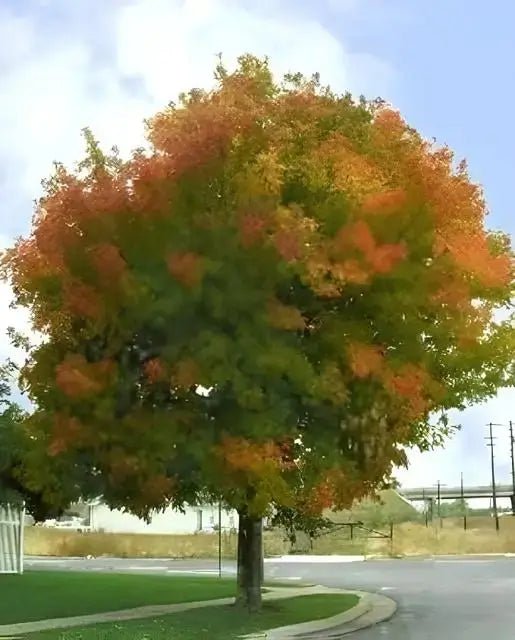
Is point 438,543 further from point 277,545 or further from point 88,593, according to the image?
point 88,593

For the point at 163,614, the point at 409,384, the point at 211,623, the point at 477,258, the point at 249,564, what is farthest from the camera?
the point at 249,564

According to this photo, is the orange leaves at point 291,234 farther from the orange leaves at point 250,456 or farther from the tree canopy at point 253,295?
the orange leaves at point 250,456

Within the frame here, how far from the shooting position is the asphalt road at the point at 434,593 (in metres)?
18.1

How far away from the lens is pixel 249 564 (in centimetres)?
2153

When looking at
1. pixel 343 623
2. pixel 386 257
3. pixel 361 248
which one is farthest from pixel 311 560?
pixel 361 248

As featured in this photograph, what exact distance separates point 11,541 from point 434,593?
16648 millimetres

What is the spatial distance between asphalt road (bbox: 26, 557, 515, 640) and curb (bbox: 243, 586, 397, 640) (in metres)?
Result: 0.32

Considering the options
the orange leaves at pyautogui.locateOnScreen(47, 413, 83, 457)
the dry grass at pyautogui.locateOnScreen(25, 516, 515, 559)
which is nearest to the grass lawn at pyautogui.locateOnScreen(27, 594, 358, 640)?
the orange leaves at pyautogui.locateOnScreen(47, 413, 83, 457)

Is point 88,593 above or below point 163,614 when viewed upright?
below

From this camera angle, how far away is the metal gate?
38.2m

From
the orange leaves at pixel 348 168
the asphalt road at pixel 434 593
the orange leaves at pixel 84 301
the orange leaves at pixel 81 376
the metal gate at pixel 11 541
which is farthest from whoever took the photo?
the metal gate at pixel 11 541

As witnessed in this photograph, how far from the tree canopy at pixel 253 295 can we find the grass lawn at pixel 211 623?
211cm

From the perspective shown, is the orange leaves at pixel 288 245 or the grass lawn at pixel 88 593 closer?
the orange leaves at pixel 288 245

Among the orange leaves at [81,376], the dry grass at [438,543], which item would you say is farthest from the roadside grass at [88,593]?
the dry grass at [438,543]
